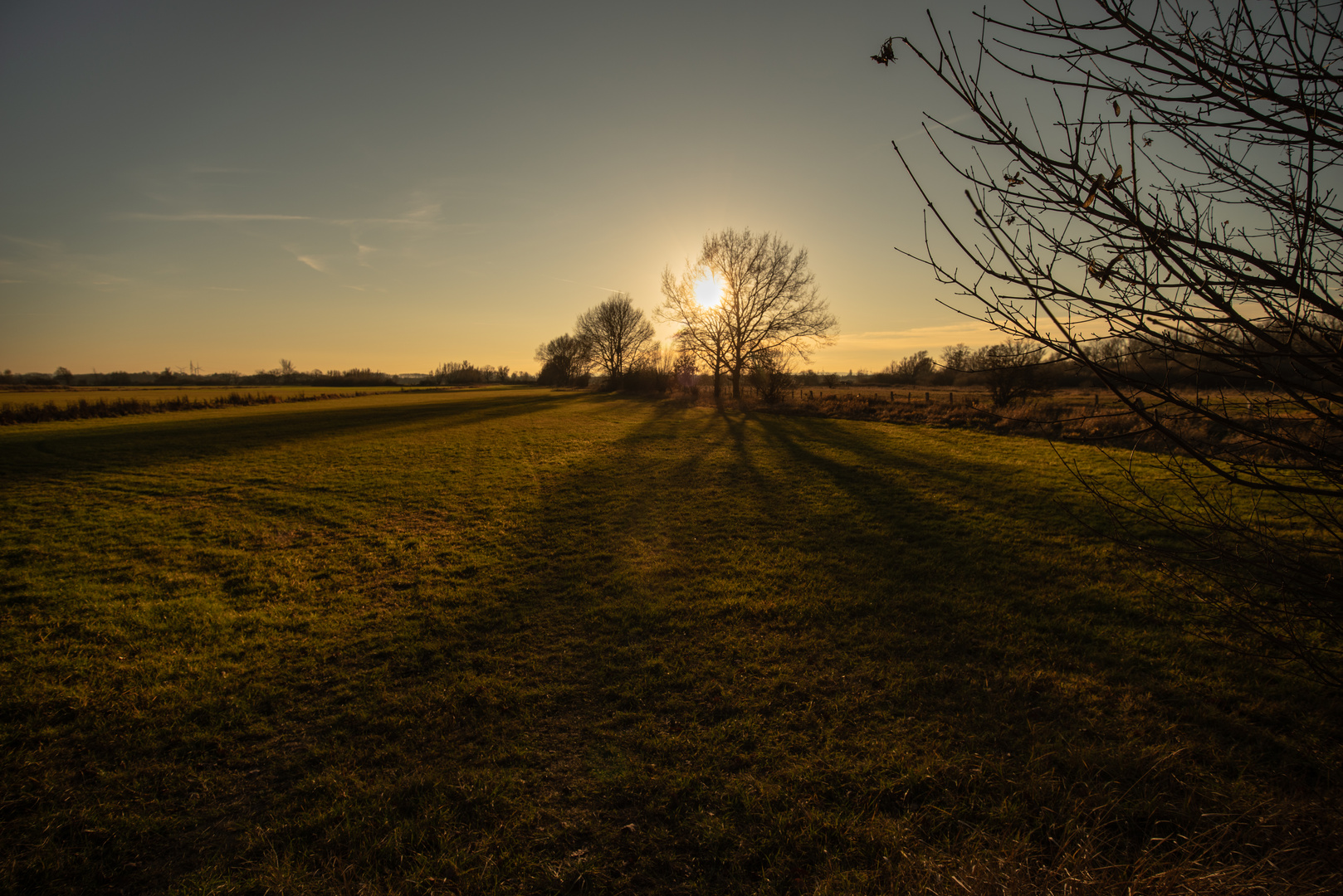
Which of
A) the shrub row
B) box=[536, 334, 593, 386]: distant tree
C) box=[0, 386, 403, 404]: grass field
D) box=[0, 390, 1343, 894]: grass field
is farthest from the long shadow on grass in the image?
box=[536, 334, 593, 386]: distant tree

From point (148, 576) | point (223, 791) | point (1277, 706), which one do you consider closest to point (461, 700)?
point (223, 791)

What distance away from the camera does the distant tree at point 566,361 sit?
244 ft

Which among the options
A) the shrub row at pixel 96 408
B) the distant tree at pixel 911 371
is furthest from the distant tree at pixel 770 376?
the shrub row at pixel 96 408

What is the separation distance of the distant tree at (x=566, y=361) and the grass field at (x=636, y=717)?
64734 millimetres

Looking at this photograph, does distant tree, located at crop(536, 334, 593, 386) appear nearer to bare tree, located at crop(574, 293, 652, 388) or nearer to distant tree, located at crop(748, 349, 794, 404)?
bare tree, located at crop(574, 293, 652, 388)

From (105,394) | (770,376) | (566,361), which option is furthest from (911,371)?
(105,394)

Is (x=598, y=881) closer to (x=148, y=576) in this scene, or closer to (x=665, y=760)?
(x=665, y=760)

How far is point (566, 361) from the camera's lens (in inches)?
3199

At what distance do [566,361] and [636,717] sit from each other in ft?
264

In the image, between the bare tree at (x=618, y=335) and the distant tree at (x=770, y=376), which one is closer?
the distant tree at (x=770, y=376)

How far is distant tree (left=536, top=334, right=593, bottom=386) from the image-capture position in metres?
74.4

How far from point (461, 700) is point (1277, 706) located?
689cm

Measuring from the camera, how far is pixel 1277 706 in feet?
13.3

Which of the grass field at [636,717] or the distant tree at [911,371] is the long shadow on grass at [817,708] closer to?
the grass field at [636,717]
